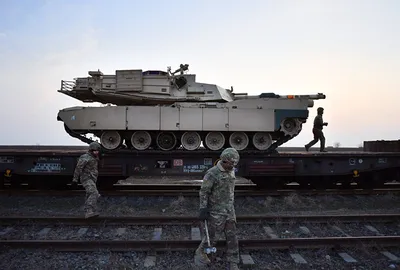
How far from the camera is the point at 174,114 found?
11453mm

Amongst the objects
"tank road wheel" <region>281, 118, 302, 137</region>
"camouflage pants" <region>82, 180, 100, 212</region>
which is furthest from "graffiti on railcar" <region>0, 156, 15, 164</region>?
"tank road wheel" <region>281, 118, 302, 137</region>

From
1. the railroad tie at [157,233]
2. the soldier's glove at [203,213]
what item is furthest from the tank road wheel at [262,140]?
the soldier's glove at [203,213]

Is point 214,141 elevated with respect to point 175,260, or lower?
elevated

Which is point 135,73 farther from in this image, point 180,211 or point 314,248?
point 314,248

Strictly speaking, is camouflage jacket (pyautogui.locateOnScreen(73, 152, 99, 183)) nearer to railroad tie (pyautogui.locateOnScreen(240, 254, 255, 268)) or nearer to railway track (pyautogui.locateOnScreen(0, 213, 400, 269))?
railway track (pyautogui.locateOnScreen(0, 213, 400, 269))

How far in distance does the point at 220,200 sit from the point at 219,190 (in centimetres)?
16

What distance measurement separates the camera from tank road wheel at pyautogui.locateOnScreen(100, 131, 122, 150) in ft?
38.3

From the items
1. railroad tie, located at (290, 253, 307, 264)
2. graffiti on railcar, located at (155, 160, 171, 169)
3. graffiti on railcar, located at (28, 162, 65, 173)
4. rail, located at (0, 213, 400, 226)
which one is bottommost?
railroad tie, located at (290, 253, 307, 264)

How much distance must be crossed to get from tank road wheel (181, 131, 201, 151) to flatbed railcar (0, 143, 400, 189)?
1.55ft

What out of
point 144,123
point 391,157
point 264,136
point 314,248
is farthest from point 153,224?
point 391,157

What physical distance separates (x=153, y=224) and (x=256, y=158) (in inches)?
187

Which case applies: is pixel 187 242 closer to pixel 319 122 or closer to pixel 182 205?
pixel 182 205

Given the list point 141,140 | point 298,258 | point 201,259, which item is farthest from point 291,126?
point 201,259

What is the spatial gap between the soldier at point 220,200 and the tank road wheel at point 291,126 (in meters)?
6.99
